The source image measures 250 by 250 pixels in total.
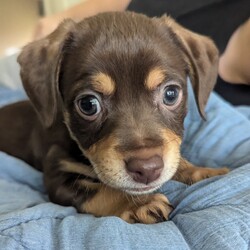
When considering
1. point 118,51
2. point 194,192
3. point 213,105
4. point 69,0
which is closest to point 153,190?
point 194,192

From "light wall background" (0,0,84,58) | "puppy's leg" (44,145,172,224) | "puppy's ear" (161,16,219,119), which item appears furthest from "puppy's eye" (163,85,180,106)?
"light wall background" (0,0,84,58)

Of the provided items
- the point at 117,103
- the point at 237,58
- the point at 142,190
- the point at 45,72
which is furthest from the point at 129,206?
the point at 237,58

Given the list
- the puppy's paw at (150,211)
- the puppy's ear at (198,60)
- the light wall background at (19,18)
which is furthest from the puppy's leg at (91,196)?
the light wall background at (19,18)

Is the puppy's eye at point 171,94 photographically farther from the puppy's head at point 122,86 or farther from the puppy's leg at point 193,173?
the puppy's leg at point 193,173

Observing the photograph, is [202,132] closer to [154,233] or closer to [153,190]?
[153,190]

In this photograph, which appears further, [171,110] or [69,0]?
[69,0]

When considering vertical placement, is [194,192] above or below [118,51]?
Answer: below

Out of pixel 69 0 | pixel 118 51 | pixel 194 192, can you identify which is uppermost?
pixel 118 51

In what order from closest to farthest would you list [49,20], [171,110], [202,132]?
[171,110], [202,132], [49,20]
